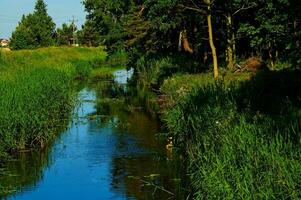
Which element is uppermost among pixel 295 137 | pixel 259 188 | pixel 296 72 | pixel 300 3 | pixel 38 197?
pixel 300 3

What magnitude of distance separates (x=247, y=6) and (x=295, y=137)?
1896 cm

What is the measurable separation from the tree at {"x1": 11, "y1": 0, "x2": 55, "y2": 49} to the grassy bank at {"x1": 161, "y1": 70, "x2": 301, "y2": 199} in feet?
233

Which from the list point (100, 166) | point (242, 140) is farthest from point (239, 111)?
point (100, 166)

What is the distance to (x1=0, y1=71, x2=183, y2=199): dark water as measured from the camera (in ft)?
45.8

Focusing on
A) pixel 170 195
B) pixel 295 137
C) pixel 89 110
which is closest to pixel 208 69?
pixel 89 110

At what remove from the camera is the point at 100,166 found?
16406 mm

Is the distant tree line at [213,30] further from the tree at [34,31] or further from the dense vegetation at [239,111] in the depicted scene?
the tree at [34,31]

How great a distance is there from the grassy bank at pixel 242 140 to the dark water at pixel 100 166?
3.78ft

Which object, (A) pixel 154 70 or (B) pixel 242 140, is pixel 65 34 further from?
(B) pixel 242 140

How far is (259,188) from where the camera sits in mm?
8867

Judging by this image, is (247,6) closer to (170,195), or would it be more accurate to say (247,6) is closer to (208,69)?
(208,69)

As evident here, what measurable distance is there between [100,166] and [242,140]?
662 centimetres

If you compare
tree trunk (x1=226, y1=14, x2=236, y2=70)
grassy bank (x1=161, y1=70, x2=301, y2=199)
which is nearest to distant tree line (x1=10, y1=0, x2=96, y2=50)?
tree trunk (x1=226, y1=14, x2=236, y2=70)

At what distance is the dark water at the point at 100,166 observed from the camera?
13945 mm
